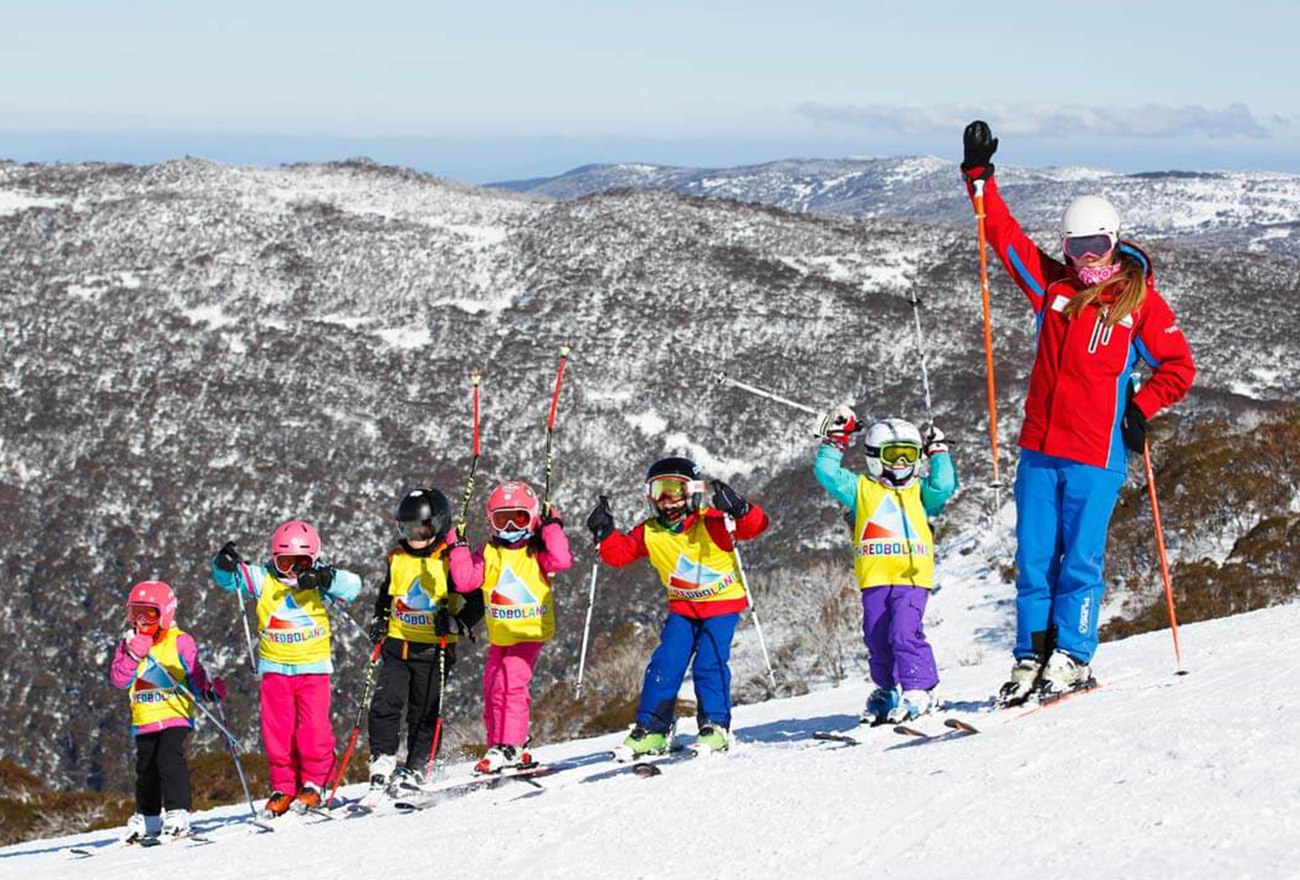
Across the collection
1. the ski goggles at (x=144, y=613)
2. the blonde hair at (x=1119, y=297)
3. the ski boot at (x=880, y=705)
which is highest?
the blonde hair at (x=1119, y=297)

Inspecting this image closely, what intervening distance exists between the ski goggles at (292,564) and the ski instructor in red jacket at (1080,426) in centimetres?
503

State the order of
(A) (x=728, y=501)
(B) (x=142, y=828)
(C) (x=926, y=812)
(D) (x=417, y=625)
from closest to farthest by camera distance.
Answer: (C) (x=926, y=812)
(A) (x=728, y=501)
(D) (x=417, y=625)
(B) (x=142, y=828)

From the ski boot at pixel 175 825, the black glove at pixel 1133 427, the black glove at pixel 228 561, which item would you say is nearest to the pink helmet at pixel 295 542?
the black glove at pixel 228 561

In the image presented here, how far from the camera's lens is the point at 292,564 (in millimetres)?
9844

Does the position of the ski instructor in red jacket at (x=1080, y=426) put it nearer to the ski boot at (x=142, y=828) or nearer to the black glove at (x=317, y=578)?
the black glove at (x=317, y=578)

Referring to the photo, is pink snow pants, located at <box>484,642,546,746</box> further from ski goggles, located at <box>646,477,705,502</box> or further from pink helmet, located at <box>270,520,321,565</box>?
pink helmet, located at <box>270,520,321,565</box>

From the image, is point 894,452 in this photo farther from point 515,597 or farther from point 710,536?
point 515,597

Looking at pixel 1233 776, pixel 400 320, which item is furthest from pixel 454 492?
pixel 1233 776

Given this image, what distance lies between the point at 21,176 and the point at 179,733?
1993 inches

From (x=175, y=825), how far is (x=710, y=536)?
4381mm

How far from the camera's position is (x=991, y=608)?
1925 centimetres

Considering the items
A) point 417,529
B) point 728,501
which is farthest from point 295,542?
point 728,501

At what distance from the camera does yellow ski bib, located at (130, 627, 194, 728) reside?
977cm

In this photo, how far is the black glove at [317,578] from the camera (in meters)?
9.45
